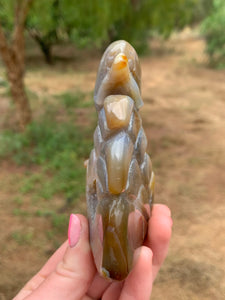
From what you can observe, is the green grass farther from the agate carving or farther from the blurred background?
the agate carving

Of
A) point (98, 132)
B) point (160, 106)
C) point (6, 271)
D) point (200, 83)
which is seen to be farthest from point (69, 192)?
point (200, 83)

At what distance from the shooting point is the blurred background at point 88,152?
120 inches

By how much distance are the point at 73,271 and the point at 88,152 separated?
3532 mm

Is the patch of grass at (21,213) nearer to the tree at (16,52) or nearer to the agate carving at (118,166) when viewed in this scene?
the tree at (16,52)

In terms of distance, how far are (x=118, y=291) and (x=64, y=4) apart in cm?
510

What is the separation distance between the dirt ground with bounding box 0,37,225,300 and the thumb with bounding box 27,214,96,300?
1479 mm

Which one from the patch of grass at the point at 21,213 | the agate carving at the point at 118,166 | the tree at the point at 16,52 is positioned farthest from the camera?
the tree at the point at 16,52

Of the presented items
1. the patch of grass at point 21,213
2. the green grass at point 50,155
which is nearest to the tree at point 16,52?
the green grass at point 50,155

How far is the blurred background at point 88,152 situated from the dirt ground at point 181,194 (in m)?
0.01

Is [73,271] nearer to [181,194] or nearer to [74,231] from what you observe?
[74,231]

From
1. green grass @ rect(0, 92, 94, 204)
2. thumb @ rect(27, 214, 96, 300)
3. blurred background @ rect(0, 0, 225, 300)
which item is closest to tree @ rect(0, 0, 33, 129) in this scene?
blurred background @ rect(0, 0, 225, 300)

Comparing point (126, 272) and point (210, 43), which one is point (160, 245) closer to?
point (126, 272)

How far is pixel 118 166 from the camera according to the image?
1195 mm

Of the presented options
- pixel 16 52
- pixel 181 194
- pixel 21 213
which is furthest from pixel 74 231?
pixel 16 52
